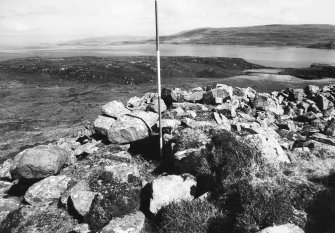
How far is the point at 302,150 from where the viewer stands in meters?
13.3

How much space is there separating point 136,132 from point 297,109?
15.7 m

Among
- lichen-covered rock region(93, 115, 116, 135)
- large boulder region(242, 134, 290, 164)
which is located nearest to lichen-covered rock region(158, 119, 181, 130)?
lichen-covered rock region(93, 115, 116, 135)

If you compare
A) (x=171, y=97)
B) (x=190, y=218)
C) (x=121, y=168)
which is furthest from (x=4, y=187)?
(x=171, y=97)

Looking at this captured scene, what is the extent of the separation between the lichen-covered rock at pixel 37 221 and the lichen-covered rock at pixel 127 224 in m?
1.85

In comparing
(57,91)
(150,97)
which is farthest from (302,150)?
(57,91)

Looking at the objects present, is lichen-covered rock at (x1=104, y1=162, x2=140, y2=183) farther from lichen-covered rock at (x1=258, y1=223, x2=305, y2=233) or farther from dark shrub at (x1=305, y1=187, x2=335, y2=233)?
dark shrub at (x1=305, y1=187, x2=335, y2=233)

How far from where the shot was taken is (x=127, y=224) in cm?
1017

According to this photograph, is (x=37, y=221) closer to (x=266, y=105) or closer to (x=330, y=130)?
(x=330, y=130)

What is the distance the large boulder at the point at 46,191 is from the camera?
12398mm

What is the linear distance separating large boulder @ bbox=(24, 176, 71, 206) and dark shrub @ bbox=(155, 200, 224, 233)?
198 inches

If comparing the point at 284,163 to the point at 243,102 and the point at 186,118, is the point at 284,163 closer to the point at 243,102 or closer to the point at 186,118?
the point at 186,118

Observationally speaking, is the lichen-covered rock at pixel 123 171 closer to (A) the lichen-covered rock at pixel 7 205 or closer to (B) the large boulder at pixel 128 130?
(B) the large boulder at pixel 128 130

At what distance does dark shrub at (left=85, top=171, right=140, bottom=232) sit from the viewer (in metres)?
10.5

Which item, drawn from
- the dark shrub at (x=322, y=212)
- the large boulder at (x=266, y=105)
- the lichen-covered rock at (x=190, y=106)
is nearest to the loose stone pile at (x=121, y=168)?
the lichen-covered rock at (x=190, y=106)
